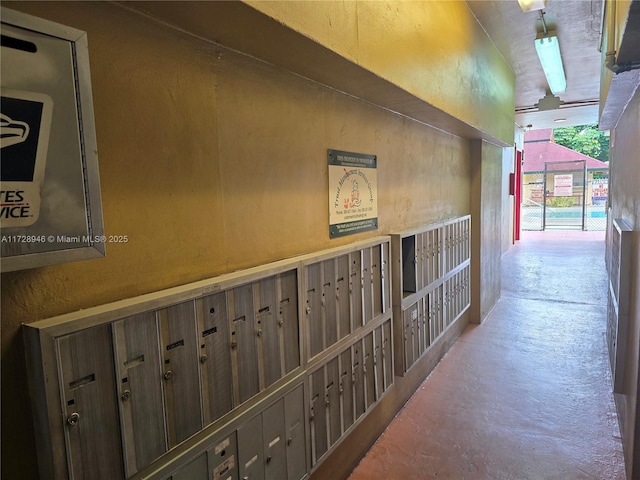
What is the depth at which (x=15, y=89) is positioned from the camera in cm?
79

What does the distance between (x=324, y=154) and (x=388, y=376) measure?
1.55 meters

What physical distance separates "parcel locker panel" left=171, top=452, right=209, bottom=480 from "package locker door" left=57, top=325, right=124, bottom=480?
20 cm

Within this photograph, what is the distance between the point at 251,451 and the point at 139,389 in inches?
23.5

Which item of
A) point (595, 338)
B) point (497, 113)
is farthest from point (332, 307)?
point (595, 338)

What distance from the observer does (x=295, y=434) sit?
1.78 m

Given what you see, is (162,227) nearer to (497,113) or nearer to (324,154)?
(324,154)

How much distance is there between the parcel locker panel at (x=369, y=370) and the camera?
7.85ft

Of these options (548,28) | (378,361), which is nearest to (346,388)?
(378,361)

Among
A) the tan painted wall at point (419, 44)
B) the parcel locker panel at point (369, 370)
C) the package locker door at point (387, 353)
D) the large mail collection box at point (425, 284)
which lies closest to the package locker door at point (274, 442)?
the parcel locker panel at point (369, 370)

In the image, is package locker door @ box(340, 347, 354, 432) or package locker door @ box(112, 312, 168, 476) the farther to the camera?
package locker door @ box(340, 347, 354, 432)

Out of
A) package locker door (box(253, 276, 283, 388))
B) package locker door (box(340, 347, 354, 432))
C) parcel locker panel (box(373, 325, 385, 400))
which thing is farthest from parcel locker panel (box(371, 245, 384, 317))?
package locker door (box(253, 276, 283, 388))

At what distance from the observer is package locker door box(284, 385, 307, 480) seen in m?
1.73

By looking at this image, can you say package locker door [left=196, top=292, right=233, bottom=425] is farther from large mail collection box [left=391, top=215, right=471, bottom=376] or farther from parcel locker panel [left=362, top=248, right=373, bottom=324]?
large mail collection box [left=391, top=215, right=471, bottom=376]

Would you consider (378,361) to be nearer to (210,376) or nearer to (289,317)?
(289,317)
